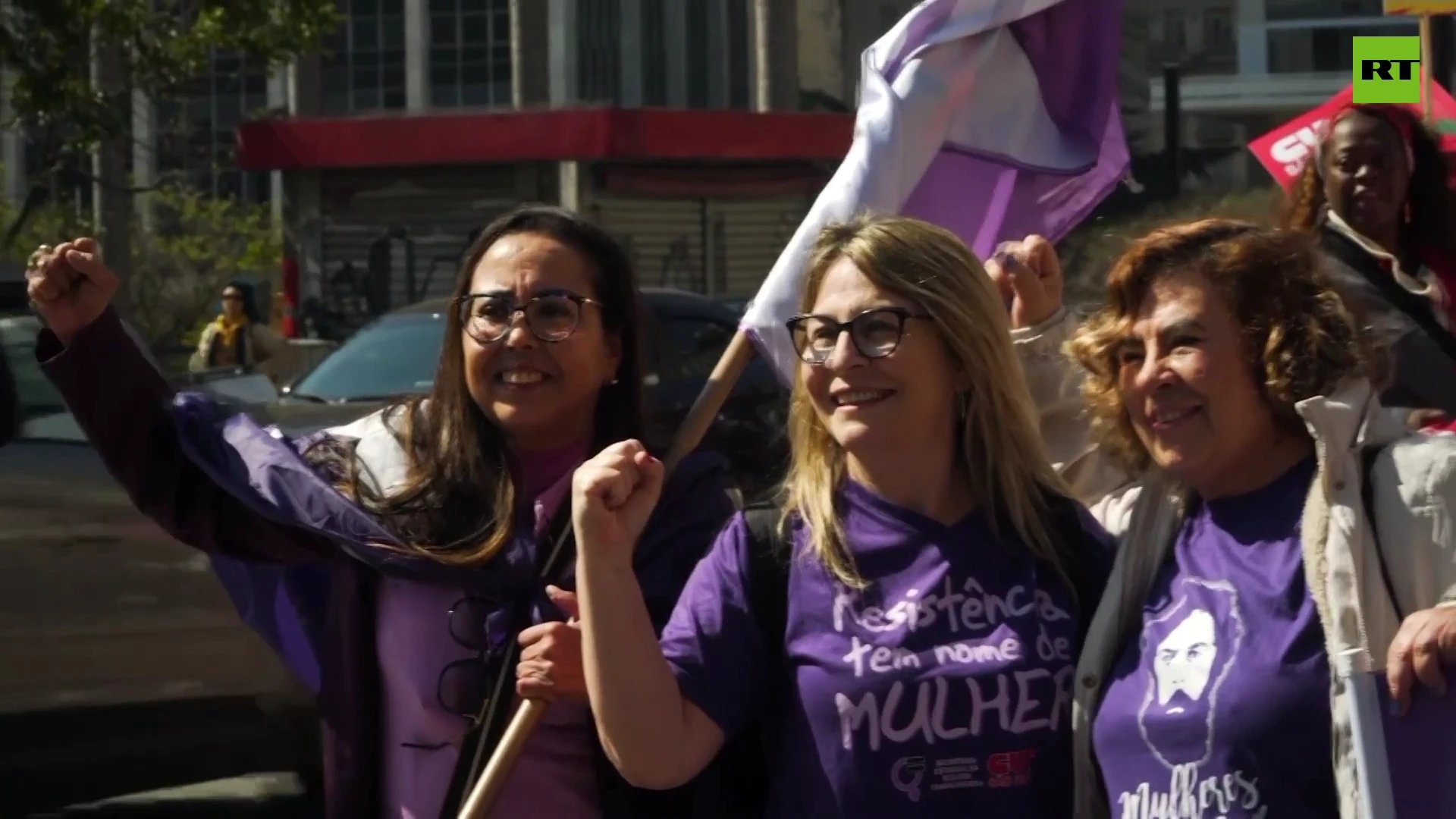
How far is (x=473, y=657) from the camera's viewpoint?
3.13 metres

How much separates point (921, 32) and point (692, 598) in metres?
1.26

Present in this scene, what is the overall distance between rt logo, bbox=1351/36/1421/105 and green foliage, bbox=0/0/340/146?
14422 mm

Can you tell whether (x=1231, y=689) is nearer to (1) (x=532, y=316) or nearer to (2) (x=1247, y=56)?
(1) (x=532, y=316)

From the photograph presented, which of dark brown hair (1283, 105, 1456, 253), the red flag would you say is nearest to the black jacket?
dark brown hair (1283, 105, 1456, 253)

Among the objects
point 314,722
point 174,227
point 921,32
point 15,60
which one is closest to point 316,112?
point 174,227

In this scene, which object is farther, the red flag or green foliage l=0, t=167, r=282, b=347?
green foliage l=0, t=167, r=282, b=347

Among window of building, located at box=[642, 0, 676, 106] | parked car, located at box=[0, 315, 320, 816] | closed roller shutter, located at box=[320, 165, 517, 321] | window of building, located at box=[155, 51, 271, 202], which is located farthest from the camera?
window of building, located at box=[155, 51, 271, 202]

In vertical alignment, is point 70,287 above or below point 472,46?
below

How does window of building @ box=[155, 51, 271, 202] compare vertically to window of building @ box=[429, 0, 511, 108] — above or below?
below

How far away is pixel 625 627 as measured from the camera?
2764 mm

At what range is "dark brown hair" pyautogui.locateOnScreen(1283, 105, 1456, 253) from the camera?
16.0 ft

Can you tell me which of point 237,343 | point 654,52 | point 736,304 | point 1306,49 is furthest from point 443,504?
point 654,52

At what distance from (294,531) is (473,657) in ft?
1.12

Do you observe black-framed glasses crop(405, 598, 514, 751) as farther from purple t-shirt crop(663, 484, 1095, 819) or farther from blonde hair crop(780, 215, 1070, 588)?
blonde hair crop(780, 215, 1070, 588)
